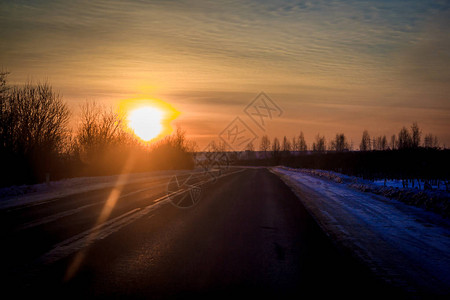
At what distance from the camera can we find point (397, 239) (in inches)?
299

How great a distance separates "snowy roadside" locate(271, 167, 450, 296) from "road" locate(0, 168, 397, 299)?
382mm

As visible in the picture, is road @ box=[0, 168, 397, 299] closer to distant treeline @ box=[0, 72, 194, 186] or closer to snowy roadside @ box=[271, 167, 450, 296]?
snowy roadside @ box=[271, 167, 450, 296]

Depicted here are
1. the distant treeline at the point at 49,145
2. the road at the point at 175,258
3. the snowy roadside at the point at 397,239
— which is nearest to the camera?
the road at the point at 175,258

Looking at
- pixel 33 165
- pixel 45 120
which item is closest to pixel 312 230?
pixel 33 165

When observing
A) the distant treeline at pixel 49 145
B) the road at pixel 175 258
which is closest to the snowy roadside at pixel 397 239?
the road at pixel 175 258

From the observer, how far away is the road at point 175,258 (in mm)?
4508

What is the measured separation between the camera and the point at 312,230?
8.50 m

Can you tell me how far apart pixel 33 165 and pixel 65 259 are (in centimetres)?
2223

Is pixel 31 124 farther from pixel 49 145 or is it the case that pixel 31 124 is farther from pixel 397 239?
pixel 397 239

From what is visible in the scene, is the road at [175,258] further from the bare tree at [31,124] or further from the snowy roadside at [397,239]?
the bare tree at [31,124]

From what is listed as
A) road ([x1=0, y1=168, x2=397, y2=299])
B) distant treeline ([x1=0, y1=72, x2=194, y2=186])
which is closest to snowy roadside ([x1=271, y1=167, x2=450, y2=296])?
road ([x1=0, y1=168, x2=397, y2=299])

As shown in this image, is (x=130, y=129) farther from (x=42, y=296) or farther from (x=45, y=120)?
(x=42, y=296)

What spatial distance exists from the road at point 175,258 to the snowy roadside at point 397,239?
382 mm

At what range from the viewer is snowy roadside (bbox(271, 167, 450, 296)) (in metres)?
5.04
